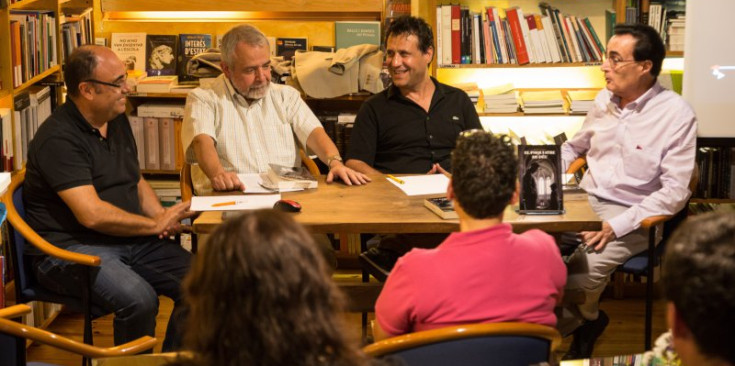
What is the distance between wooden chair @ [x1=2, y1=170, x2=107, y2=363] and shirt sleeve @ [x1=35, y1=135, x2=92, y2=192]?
14cm

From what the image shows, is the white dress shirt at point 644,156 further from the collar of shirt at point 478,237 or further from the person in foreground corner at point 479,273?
the collar of shirt at point 478,237

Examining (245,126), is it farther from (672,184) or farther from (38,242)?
(672,184)

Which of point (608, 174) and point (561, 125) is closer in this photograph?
point (608, 174)

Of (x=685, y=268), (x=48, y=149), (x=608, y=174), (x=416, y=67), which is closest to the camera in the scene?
(x=685, y=268)

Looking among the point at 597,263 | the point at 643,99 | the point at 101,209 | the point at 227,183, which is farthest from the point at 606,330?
the point at 101,209

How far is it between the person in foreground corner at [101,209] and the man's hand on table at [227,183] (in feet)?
0.58

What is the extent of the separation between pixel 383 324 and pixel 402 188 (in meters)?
1.22

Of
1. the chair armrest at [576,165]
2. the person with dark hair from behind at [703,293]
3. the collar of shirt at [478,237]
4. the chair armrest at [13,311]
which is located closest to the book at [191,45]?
the chair armrest at [576,165]

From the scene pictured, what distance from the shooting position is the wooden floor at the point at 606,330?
13.3ft

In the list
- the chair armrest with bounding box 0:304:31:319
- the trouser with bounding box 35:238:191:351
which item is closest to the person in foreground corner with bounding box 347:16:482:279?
the trouser with bounding box 35:238:191:351

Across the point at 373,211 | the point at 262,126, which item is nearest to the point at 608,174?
the point at 373,211

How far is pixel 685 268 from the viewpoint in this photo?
4.72 ft

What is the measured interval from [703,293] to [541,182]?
1807mm

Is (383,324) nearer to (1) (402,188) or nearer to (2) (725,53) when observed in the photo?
(1) (402,188)
